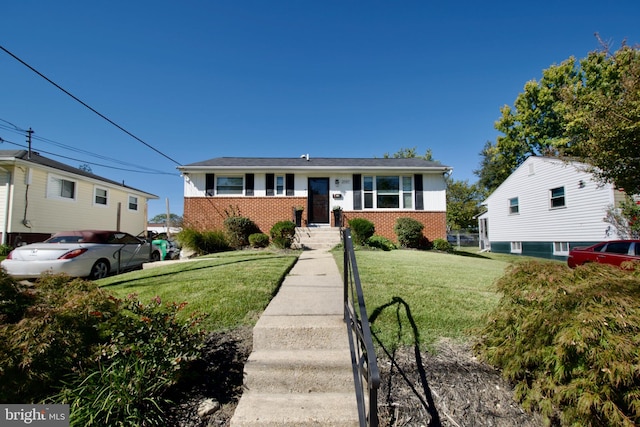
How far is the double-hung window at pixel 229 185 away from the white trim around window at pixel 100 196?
25.0 feet

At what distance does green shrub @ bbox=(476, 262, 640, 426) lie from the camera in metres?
1.66

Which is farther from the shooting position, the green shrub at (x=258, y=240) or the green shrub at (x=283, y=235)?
the green shrub at (x=258, y=240)

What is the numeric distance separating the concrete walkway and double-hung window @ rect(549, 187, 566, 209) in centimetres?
1565

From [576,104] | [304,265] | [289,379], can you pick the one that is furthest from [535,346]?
[576,104]

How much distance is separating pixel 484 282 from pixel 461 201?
3576 centimetres

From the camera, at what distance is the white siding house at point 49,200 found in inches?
462

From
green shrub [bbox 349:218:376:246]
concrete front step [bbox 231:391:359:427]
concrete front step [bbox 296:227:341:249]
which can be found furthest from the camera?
concrete front step [bbox 296:227:341:249]

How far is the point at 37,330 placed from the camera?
76.8 inches

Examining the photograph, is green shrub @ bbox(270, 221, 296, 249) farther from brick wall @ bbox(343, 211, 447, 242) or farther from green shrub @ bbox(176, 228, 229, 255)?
brick wall @ bbox(343, 211, 447, 242)

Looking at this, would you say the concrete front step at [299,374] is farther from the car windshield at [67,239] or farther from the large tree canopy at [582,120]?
the large tree canopy at [582,120]

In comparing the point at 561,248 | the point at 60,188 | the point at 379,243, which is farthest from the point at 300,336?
the point at 60,188

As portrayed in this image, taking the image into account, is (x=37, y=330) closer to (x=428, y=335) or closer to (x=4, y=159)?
(x=428, y=335)

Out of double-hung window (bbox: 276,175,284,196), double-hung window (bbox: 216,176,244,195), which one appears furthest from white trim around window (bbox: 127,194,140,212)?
double-hung window (bbox: 276,175,284,196)

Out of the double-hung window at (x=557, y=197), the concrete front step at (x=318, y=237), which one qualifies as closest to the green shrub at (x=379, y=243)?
the concrete front step at (x=318, y=237)
